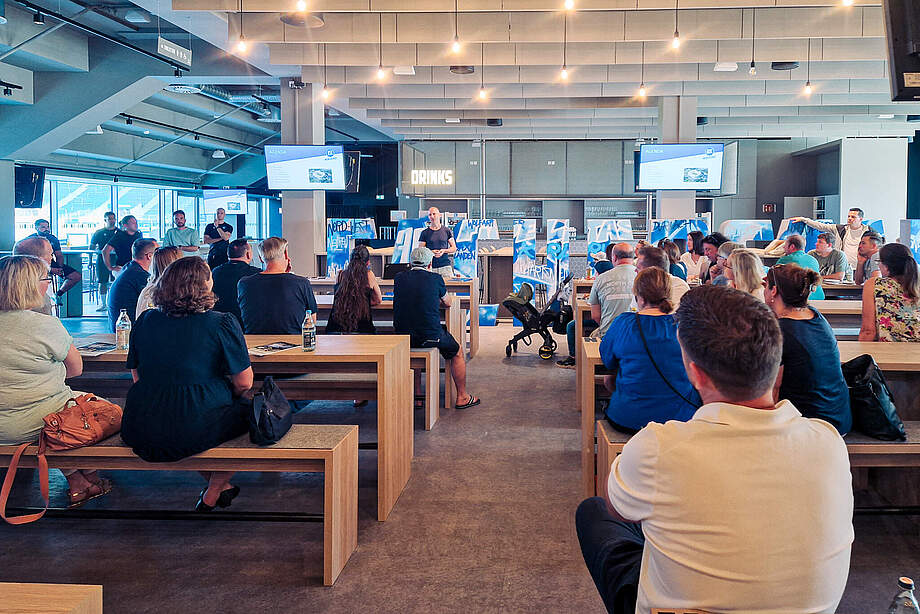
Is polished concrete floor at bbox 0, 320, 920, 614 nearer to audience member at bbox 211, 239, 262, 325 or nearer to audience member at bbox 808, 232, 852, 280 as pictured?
audience member at bbox 211, 239, 262, 325

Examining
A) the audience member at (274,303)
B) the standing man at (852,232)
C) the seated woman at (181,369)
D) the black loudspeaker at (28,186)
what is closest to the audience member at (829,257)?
the standing man at (852,232)

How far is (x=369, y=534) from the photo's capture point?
338 centimetres

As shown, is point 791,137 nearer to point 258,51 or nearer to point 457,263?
point 457,263

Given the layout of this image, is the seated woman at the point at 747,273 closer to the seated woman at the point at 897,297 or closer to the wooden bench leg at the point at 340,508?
the seated woman at the point at 897,297

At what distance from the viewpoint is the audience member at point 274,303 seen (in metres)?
4.60

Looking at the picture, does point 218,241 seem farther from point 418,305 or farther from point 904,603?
point 904,603

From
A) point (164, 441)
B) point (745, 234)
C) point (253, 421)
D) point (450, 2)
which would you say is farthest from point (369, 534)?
point (745, 234)

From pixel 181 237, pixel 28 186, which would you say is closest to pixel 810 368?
pixel 181 237

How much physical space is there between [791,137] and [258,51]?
12730 mm

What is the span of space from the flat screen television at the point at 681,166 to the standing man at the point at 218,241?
6015 mm

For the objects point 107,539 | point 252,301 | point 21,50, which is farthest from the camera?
point 21,50

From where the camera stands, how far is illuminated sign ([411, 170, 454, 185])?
17.4m

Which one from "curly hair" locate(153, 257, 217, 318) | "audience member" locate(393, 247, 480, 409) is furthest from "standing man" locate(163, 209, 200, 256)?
"curly hair" locate(153, 257, 217, 318)

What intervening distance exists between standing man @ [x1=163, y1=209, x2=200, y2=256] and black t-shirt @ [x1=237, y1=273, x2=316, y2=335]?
5.55m
